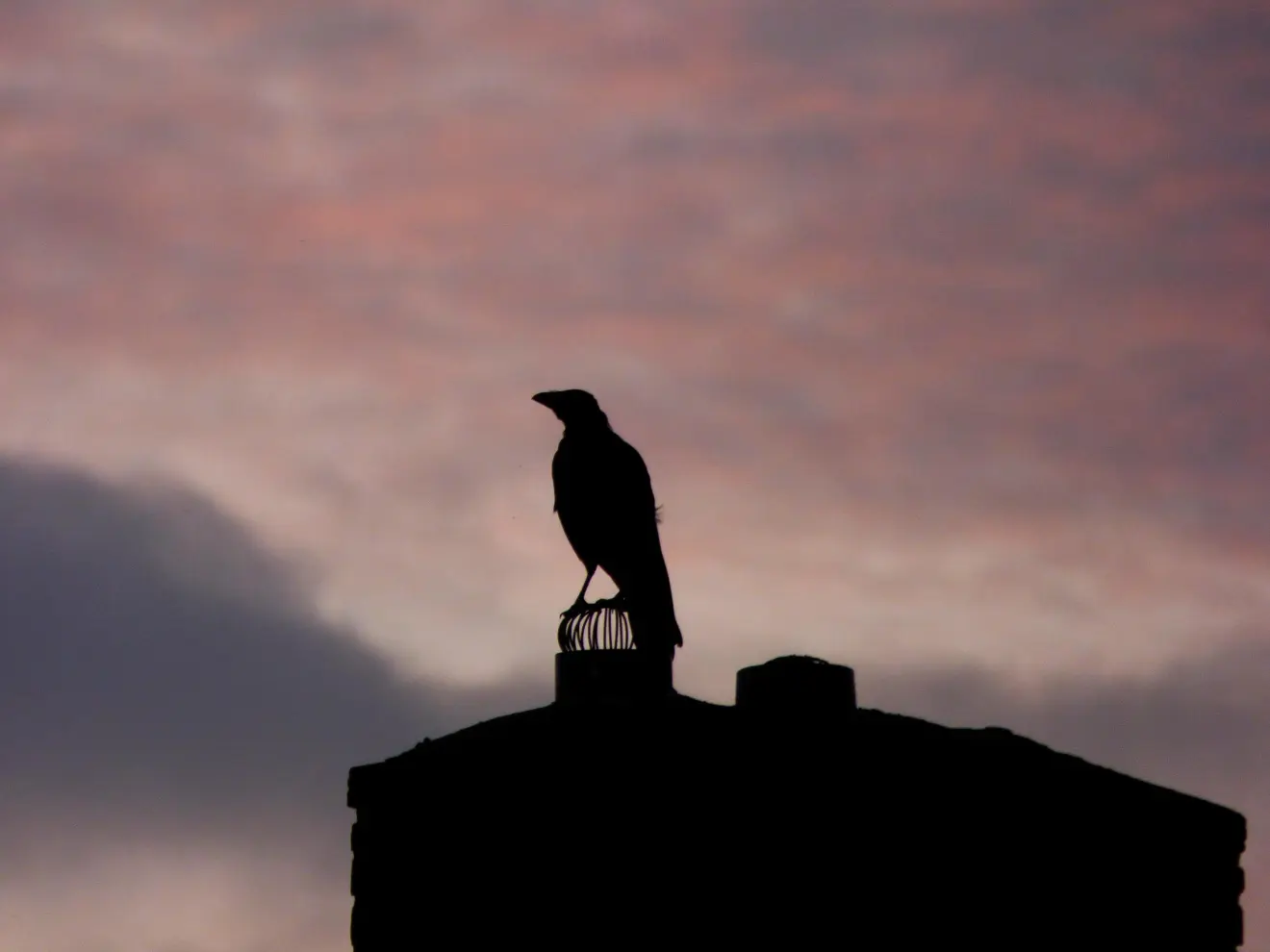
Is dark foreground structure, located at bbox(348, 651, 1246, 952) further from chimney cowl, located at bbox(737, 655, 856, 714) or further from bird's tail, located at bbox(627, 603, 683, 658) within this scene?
bird's tail, located at bbox(627, 603, 683, 658)

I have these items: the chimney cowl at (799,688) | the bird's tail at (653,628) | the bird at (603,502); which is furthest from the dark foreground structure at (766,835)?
the bird at (603,502)

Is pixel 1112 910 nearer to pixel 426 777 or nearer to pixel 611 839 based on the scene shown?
pixel 611 839

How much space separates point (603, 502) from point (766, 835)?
10.1 ft

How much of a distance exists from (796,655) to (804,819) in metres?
1.50

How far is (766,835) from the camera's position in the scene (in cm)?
1034

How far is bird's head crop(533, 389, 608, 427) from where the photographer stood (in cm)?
1276

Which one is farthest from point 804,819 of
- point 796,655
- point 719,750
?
point 796,655

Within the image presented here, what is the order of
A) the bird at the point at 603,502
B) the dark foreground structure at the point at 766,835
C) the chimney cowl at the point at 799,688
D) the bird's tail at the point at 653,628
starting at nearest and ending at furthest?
the dark foreground structure at the point at 766,835 → the chimney cowl at the point at 799,688 → the bird's tail at the point at 653,628 → the bird at the point at 603,502

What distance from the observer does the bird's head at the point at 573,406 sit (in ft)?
41.9

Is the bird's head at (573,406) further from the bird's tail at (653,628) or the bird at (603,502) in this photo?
the bird's tail at (653,628)

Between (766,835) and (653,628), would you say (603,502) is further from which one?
(766,835)

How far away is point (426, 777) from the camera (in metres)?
11.1

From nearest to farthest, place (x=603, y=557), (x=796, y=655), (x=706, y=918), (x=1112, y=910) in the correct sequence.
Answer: (x=706, y=918) < (x=1112, y=910) < (x=796, y=655) < (x=603, y=557)

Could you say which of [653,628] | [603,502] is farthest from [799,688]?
[603,502]
